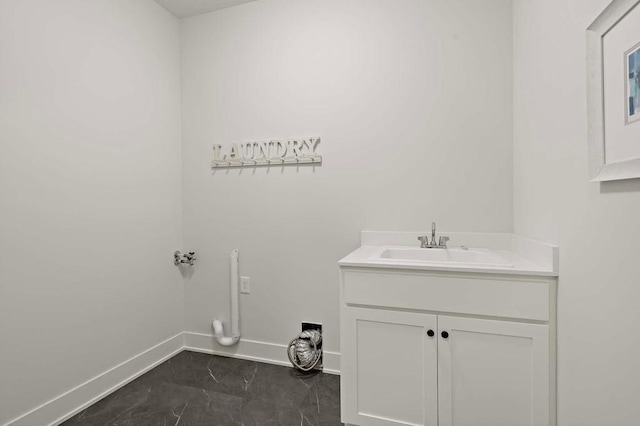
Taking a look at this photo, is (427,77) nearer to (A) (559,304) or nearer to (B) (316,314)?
(A) (559,304)

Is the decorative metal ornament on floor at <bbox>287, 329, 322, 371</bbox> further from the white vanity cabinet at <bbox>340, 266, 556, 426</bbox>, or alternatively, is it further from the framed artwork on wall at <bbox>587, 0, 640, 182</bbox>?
the framed artwork on wall at <bbox>587, 0, 640, 182</bbox>

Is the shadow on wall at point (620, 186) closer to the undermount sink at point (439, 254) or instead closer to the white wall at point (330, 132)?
the undermount sink at point (439, 254)

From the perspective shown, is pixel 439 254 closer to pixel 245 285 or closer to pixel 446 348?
pixel 446 348

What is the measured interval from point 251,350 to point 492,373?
5.12 ft

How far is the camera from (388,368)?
147 cm

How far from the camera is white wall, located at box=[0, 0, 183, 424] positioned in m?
1.49

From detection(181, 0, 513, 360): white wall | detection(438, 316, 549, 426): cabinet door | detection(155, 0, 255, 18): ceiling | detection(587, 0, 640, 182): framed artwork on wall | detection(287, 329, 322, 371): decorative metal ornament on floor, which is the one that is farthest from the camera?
detection(155, 0, 255, 18): ceiling

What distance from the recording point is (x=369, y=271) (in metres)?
1.50

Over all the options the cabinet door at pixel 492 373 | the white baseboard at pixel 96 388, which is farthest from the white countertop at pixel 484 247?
the white baseboard at pixel 96 388

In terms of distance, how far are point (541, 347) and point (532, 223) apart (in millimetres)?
560

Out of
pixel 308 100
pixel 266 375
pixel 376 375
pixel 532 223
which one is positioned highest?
pixel 308 100

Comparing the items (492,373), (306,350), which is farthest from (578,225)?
(306,350)

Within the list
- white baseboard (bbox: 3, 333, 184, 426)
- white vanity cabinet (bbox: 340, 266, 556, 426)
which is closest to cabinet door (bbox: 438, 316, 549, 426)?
white vanity cabinet (bbox: 340, 266, 556, 426)

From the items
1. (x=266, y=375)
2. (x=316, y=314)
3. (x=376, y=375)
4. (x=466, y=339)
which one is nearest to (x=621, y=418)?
(x=466, y=339)
